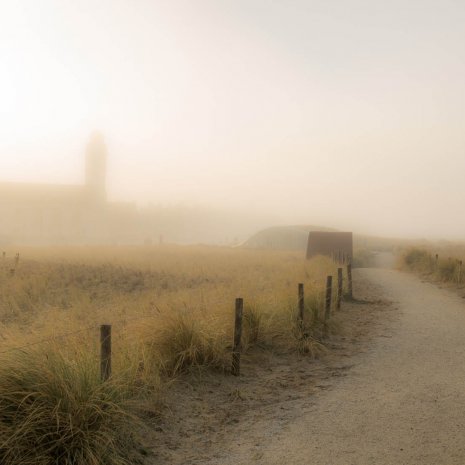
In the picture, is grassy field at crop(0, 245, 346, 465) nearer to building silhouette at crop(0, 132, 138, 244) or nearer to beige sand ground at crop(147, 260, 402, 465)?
beige sand ground at crop(147, 260, 402, 465)

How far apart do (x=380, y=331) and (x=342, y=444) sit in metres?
5.87

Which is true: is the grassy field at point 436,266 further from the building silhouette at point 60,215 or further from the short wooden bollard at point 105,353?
the building silhouette at point 60,215

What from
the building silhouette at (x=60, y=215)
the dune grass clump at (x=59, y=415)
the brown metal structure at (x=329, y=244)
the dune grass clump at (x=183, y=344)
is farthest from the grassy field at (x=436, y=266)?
the building silhouette at (x=60, y=215)

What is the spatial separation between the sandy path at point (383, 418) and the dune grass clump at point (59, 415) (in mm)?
1142

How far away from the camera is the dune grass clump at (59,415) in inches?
152

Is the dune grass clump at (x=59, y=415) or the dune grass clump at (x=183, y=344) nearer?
the dune grass clump at (x=59, y=415)

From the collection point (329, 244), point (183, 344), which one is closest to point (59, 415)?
point (183, 344)

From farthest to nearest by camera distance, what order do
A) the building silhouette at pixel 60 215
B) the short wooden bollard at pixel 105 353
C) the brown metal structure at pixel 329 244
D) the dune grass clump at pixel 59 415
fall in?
the building silhouette at pixel 60 215
the brown metal structure at pixel 329 244
the short wooden bollard at pixel 105 353
the dune grass clump at pixel 59 415

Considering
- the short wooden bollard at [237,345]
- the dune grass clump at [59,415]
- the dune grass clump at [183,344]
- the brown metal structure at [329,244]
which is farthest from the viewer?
the brown metal structure at [329,244]

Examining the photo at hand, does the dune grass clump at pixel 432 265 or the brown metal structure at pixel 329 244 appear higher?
the brown metal structure at pixel 329 244

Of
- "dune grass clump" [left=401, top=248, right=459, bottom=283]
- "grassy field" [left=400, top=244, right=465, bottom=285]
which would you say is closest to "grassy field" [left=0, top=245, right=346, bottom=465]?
"grassy field" [left=400, top=244, right=465, bottom=285]

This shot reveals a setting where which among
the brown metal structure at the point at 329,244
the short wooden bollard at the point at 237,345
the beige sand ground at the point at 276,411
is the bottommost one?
the beige sand ground at the point at 276,411

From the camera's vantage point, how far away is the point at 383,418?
5.25m

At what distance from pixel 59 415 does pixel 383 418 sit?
11.9 ft
